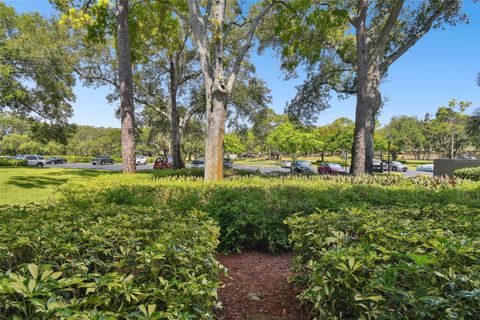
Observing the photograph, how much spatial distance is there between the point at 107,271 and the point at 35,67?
606 inches

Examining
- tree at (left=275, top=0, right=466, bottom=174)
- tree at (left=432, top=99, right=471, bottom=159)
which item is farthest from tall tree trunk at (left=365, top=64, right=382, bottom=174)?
tree at (left=432, top=99, right=471, bottom=159)

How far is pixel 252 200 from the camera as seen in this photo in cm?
486

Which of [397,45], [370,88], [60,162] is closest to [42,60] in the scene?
[370,88]

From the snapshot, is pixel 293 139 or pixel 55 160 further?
pixel 55 160

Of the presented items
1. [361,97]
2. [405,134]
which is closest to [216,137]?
[361,97]

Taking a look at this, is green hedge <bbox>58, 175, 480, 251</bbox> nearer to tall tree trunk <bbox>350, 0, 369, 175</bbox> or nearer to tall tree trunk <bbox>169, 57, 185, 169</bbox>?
tall tree trunk <bbox>350, 0, 369, 175</bbox>

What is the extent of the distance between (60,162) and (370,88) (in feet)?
152

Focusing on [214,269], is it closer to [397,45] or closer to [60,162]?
[397,45]

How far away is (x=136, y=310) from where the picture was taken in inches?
55.3

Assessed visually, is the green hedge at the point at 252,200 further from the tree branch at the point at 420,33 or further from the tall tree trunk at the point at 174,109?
the tall tree trunk at the point at 174,109

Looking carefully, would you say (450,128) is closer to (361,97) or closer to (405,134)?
(405,134)

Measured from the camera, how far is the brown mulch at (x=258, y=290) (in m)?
2.86

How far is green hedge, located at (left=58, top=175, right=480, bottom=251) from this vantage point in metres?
4.55

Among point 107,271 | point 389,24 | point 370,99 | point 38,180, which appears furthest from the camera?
point 38,180
